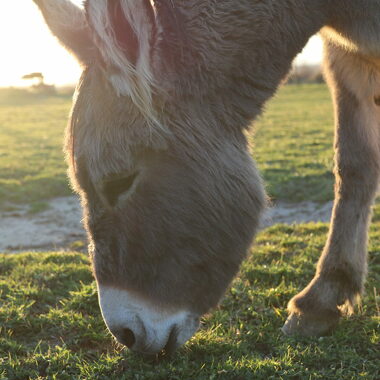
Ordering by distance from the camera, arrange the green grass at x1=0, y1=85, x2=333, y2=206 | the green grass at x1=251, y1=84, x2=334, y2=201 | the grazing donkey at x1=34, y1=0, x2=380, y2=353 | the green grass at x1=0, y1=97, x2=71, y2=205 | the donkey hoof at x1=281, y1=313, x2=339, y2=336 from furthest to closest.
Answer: the green grass at x1=0, y1=97, x2=71, y2=205
the green grass at x1=0, y1=85, x2=333, y2=206
the green grass at x1=251, y1=84, x2=334, y2=201
the donkey hoof at x1=281, y1=313, x2=339, y2=336
the grazing donkey at x1=34, y1=0, x2=380, y2=353

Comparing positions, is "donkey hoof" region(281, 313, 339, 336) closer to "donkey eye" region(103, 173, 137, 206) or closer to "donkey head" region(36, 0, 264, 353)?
"donkey head" region(36, 0, 264, 353)

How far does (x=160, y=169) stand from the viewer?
2.60 m

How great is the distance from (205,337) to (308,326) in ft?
2.29

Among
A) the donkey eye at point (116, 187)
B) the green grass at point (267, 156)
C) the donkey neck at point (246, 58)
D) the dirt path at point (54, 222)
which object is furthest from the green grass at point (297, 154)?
the donkey eye at point (116, 187)

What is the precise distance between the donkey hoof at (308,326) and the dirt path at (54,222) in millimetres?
2959

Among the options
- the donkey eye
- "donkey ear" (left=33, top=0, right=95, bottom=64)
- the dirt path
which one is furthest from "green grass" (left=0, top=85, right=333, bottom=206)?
"donkey ear" (left=33, top=0, right=95, bottom=64)

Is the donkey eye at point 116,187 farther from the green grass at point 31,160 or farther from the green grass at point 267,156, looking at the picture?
the green grass at point 31,160

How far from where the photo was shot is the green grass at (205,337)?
299 cm

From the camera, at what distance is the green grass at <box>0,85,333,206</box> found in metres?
8.80

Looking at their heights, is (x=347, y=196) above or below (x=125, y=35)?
below

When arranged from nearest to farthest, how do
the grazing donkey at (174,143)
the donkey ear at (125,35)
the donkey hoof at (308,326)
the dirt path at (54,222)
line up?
the donkey ear at (125,35) < the grazing donkey at (174,143) < the donkey hoof at (308,326) < the dirt path at (54,222)

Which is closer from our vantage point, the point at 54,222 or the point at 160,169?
the point at 160,169

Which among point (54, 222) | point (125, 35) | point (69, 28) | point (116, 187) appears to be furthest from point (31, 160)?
point (125, 35)

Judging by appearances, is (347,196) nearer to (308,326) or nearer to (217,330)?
(308,326)
